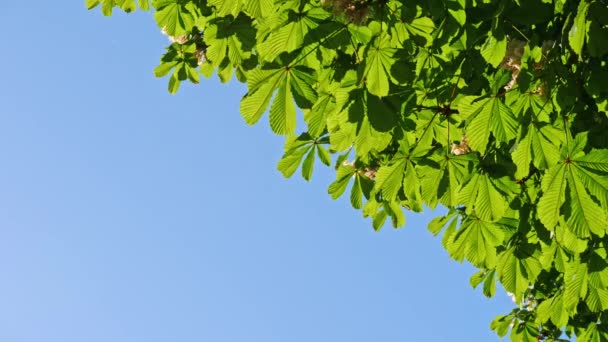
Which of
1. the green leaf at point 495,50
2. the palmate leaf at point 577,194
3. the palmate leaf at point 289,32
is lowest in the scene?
the palmate leaf at point 577,194

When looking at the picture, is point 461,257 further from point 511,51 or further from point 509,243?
point 511,51

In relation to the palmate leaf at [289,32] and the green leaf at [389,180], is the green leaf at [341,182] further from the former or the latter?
the palmate leaf at [289,32]

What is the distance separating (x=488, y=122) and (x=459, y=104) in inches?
5.9

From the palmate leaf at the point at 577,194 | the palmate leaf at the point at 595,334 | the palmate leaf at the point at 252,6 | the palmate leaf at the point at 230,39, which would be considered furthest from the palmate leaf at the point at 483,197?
the palmate leaf at the point at 595,334

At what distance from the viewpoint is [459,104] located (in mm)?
2695

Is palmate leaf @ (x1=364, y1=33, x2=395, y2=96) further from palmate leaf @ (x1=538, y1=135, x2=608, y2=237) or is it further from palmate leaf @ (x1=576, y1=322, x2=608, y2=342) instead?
palmate leaf @ (x1=576, y1=322, x2=608, y2=342)

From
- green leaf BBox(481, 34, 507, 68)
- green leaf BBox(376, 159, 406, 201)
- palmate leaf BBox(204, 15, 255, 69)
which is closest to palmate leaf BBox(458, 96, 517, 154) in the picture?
green leaf BBox(481, 34, 507, 68)

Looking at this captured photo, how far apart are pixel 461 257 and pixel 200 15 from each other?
2.03 meters

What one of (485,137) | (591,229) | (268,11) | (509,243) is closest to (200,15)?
(268,11)

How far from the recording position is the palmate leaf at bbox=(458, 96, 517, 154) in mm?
2625

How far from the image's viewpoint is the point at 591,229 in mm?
2426

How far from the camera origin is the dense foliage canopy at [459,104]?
2.41 metres

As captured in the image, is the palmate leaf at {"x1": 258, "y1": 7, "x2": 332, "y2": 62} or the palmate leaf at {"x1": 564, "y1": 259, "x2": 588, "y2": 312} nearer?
the palmate leaf at {"x1": 258, "y1": 7, "x2": 332, "y2": 62}

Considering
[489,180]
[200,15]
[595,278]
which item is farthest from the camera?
[200,15]
